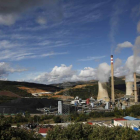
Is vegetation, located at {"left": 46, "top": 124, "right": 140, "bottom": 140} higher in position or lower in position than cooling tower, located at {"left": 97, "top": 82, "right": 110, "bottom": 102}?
lower

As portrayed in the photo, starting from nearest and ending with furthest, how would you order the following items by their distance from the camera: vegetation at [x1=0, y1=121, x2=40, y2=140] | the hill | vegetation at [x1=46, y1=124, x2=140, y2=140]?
vegetation at [x1=0, y1=121, x2=40, y2=140]
vegetation at [x1=46, y1=124, x2=140, y2=140]
the hill

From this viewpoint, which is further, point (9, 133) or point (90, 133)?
point (90, 133)

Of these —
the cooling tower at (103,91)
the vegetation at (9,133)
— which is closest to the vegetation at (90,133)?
the vegetation at (9,133)

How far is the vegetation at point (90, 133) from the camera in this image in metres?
6.14

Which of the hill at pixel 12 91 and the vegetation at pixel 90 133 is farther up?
the hill at pixel 12 91

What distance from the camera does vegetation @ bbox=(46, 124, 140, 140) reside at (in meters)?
6.14

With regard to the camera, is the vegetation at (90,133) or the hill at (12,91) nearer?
A: the vegetation at (90,133)

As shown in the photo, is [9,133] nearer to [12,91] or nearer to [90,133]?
[90,133]

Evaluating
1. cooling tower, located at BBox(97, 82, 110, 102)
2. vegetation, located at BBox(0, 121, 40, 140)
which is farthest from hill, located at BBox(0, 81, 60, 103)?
vegetation, located at BBox(0, 121, 40, 140)

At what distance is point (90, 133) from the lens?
686 centimetres

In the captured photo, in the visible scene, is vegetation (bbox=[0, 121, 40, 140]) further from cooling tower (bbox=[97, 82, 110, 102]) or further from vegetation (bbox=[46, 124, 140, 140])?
cooling tower (bbox=[97, 82, 110, 102])

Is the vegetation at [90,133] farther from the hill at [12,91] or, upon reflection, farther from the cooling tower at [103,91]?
the hill at [12,91]

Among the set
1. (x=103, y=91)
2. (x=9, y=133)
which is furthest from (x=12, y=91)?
(x=9, y=133)

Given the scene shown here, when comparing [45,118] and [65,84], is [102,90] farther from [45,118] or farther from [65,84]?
[65,84]
